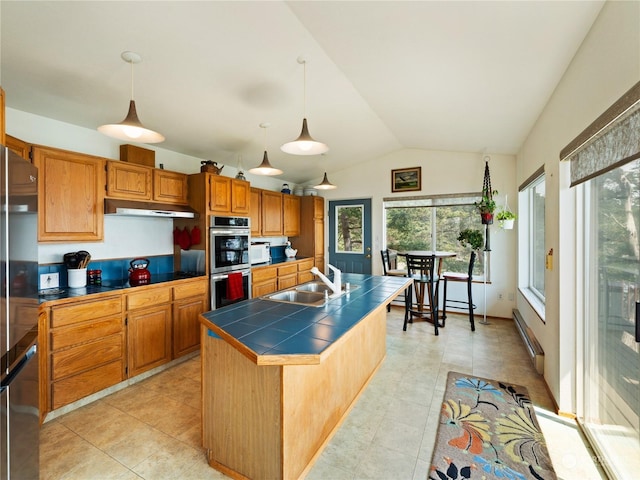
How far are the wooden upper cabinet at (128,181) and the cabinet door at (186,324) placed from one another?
48.6 inches

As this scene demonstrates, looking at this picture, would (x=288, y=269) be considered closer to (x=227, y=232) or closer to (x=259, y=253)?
(x=259, y=253)

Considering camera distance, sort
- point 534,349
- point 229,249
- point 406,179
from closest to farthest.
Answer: point 534,349 < point 229,249 < point 406,179

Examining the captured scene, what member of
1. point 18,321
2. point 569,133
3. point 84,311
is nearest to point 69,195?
point 84,311

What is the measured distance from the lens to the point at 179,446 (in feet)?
6.59

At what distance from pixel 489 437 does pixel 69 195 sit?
3.88 metres

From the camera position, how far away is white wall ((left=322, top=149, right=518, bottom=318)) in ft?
15.3

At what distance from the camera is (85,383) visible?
248 cm

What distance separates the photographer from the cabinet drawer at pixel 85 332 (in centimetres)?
230

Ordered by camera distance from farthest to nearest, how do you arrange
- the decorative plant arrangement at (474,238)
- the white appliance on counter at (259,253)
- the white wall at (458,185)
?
1. the white wall at (458,185)
2. the white appliance on counter at (259,253)
3. the decorative plant arrangement at (474,238)

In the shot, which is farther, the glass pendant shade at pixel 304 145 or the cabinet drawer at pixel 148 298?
the cabinet drawer at pixel 148 298

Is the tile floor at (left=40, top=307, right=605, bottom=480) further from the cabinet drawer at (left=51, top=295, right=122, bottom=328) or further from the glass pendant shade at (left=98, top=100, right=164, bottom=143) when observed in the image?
the glass pendant shade at (left=98, top=100, right=164, bottom=143)

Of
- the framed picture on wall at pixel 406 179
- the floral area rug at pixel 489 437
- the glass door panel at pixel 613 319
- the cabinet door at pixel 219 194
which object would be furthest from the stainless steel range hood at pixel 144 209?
the glass door panel at pixel 613 319

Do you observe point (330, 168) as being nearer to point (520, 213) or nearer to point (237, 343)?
point (520, 213)

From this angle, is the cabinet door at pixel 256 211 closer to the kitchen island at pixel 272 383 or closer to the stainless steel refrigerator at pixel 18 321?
the kitchen island at pixel 272 383
